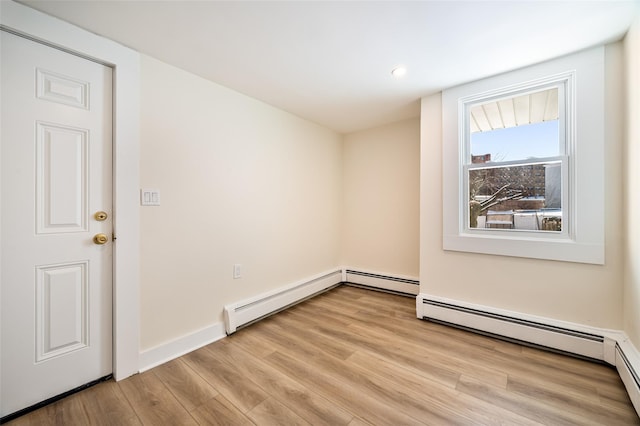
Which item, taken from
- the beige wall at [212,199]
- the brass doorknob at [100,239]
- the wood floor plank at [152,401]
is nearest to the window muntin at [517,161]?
the beige wall at [212,199]

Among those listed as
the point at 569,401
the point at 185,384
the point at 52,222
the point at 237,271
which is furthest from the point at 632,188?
the point at 52,222

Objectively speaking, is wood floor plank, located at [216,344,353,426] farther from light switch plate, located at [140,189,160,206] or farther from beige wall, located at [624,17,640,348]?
beige wall, located at [624,17,640,348]

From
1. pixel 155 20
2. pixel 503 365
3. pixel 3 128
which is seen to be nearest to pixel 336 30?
pixel 155 20

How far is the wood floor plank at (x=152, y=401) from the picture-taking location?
138cm

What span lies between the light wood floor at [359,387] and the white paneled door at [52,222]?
25cm

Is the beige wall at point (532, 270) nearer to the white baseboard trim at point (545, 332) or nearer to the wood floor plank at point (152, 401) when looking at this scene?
the white baseboard trim at point (545, 332)

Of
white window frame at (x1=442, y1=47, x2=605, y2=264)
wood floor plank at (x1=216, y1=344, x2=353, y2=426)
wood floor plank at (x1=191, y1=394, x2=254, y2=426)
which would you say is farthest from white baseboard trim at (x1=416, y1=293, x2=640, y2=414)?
wood floor plank at (x1=191, y1=394, x2=254, y2=426)

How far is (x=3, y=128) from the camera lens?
135cm

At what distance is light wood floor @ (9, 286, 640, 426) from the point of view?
1383 millimetres

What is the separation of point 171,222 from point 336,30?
1.85m

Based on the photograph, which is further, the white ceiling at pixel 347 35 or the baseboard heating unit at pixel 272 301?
the baseboard heating unit at pixel 272 301

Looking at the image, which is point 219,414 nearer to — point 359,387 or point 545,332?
point 359,387

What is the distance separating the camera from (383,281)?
3490 millimetres

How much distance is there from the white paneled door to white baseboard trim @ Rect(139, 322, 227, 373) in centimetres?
22
